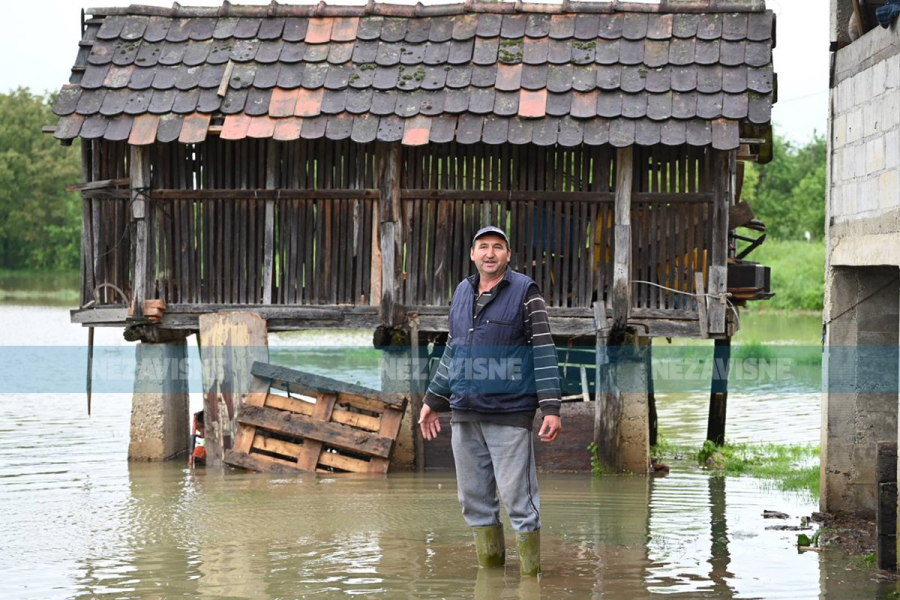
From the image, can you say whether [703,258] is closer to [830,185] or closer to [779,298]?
[830,185]

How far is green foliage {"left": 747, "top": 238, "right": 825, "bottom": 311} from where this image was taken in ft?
129

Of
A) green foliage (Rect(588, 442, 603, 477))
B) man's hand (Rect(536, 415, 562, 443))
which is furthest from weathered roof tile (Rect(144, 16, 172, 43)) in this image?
man's hand (Rect(536, 415, 562, 443))

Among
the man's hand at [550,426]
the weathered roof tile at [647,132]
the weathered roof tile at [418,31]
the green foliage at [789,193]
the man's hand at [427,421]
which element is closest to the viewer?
the man's hand at [550,426]

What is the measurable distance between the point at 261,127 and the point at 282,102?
0.38 m

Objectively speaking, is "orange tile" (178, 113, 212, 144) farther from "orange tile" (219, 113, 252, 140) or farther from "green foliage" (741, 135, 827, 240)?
"green foliage" (741, 135, 827, 240)

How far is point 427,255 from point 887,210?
540cm

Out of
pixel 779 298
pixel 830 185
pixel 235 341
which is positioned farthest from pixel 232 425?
pixel 779 298

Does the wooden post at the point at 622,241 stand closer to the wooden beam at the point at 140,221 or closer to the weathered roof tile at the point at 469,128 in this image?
the weathered roof tile at the point at 469,128

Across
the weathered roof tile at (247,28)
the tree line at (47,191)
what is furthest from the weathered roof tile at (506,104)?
the tree line at (47,191)

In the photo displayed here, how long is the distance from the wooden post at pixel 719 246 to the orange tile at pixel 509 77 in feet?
7.08

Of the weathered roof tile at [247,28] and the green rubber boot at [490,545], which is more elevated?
the weathered roof tile at [247,28]

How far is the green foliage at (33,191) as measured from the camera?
2416 inches

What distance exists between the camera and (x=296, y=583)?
786cm

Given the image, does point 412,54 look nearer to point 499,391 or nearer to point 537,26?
point 537,26
